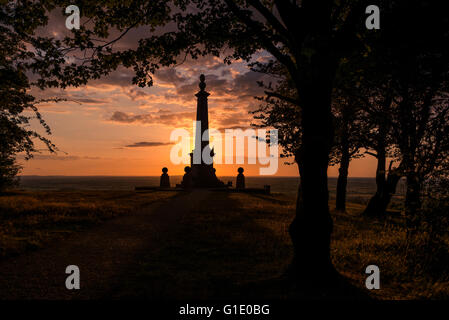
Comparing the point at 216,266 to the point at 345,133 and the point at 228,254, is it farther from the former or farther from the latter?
the point at 345,133

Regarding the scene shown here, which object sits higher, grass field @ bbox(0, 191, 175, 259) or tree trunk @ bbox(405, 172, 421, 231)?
tree trunk @ bbox(405, 172, 421, 231)

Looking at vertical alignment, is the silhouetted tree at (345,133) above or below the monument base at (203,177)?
above

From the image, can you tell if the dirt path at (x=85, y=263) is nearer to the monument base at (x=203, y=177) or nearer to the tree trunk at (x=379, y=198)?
the tree trunk at (x=379, y=198)

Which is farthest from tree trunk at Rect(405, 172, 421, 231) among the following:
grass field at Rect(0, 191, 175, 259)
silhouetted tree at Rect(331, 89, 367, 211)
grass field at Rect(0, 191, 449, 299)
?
grass field at Rect(0, 191, 175, 259)

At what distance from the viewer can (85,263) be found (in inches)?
240

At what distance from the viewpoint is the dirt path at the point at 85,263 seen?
15.3ft

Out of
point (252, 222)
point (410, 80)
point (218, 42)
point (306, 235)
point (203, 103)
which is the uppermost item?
point (203, 103)

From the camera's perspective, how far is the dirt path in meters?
4.68

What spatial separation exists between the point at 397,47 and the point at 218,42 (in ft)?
12.0

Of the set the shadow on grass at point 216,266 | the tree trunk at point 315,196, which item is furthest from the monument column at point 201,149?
the tree trunk at point 315,196

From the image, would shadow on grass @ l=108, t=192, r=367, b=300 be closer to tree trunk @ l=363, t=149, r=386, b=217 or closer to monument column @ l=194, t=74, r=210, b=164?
tree trunk @ l=363, t=149, r=386, b=217

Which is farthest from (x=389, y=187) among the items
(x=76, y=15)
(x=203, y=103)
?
(x=203, y=103)
